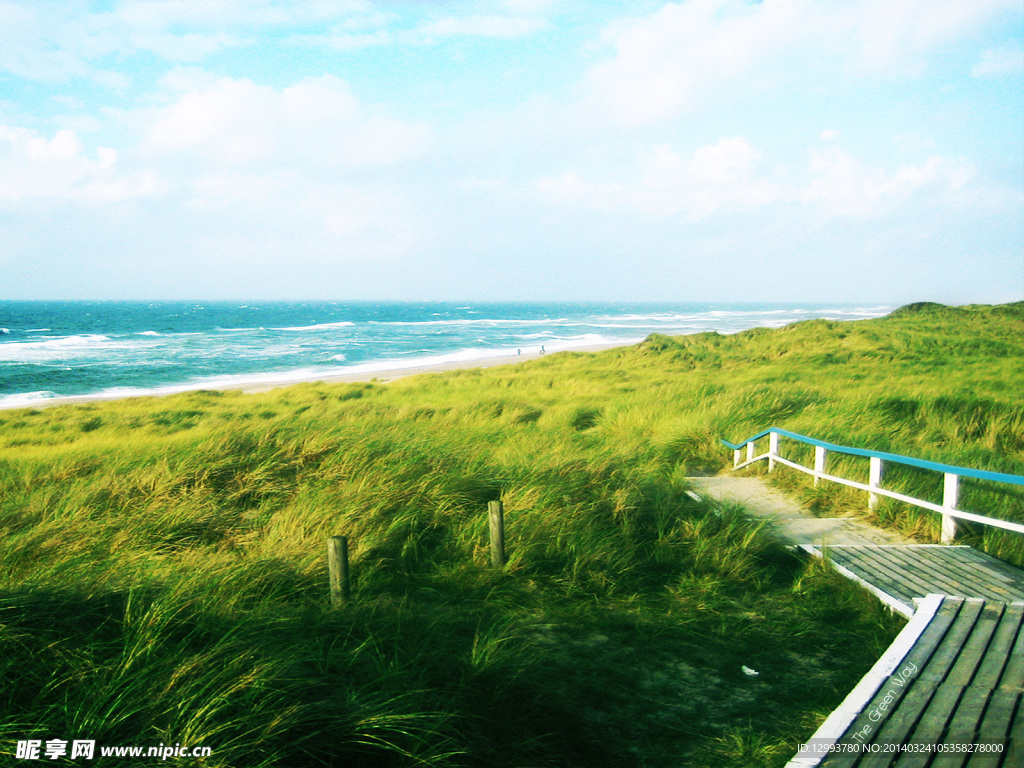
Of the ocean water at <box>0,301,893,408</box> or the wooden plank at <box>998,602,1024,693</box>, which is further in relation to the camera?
the ocean water at <box>0,301,893,408</box>

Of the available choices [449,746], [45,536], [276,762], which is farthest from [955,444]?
[45,536]

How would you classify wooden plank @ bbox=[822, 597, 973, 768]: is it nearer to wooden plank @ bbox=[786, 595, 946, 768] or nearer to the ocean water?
wooden plank @ bbox=[786, 595, 946, 768]

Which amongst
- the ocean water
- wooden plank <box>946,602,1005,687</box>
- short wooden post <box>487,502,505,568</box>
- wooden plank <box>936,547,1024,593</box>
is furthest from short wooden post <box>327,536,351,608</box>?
the ocean water

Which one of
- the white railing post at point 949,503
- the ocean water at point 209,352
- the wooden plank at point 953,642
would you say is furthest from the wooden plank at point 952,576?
the ocean water at point 209,352

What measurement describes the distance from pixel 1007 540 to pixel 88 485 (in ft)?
26.5

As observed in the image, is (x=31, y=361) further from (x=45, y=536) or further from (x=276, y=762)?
(x=276, y=762)

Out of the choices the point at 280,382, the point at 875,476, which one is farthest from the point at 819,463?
the point at 280,382

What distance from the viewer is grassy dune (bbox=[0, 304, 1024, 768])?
9.05 ft

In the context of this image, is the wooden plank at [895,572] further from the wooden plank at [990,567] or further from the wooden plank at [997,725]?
the wooden plank at [997,725]

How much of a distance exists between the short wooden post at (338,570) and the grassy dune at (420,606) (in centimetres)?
14

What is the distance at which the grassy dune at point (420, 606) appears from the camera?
9.05 feet

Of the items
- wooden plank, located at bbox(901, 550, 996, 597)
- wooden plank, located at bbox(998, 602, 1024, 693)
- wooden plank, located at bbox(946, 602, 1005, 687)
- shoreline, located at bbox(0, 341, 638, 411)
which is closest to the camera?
wooden plank, located at bbox(998, 602, 1024, 693)

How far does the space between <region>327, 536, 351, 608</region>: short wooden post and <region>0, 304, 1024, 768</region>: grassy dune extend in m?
0.14

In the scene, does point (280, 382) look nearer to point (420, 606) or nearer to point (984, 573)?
point (420, 606)
